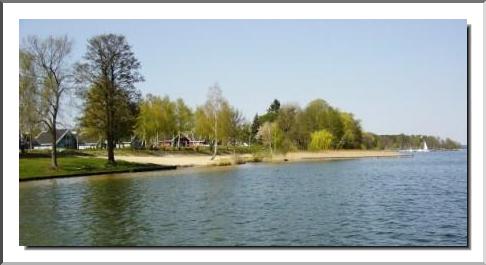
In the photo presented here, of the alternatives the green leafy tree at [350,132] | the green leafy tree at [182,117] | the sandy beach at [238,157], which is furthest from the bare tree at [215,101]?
the sandy beach at [238,157]

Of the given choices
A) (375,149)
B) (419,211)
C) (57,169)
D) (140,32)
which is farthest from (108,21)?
(57,169)

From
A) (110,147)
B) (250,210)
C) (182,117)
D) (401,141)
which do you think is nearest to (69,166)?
(110,147)

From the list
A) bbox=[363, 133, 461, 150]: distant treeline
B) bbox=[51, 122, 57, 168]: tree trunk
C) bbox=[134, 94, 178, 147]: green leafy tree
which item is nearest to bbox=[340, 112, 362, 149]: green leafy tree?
bbox=[363, 133, 461, 150]: distant treeline

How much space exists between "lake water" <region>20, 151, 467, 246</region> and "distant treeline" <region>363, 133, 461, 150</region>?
0.52 metres

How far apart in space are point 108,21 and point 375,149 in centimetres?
775

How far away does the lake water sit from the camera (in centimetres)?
854

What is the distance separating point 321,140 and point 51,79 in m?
7.52

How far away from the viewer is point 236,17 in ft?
28.2

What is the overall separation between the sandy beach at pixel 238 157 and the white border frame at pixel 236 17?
5.63 meters

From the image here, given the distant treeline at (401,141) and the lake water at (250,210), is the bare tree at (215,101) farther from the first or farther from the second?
the distant treeline at (401,141)

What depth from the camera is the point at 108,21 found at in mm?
8961

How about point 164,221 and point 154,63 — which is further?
point 154,63

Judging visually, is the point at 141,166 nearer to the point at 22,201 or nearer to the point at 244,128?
the point at 244,128

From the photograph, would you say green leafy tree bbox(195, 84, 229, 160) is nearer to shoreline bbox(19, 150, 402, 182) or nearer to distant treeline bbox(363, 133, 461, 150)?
shoreline bbox(19, 150, 402, 182)
